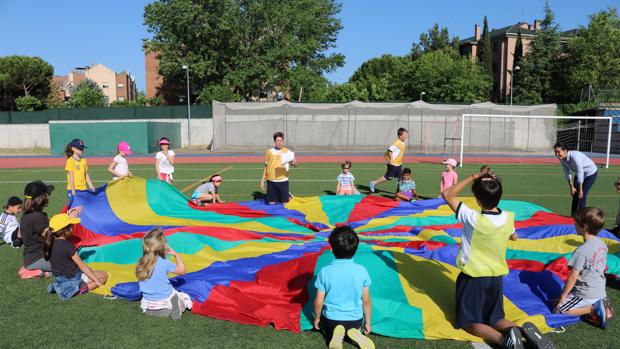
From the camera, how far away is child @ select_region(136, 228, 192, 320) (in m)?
4.61

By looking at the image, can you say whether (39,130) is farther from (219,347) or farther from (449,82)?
(449,82)

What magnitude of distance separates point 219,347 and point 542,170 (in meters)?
18.5

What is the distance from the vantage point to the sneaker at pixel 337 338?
154 inches

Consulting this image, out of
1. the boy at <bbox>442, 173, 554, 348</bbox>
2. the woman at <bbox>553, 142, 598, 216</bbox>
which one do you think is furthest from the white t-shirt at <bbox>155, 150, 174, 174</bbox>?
the woman at <bbox>553, 142, 598, 216</bbox>

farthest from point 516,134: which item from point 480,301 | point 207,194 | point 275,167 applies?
point 480,301

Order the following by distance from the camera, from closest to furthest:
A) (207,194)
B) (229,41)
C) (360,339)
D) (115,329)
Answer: (360,339) < (115,329) < (207,194) < (229,41)

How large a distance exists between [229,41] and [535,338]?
43797 millimetres

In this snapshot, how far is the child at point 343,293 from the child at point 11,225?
5.37 meters

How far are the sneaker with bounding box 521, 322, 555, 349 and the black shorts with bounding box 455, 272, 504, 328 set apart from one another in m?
0.27

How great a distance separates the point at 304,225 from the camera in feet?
25.9

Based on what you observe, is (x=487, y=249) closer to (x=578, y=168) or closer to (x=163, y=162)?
(x=578, y=168)

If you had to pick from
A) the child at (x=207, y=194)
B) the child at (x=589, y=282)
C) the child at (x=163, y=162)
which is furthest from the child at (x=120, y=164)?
the child at (x=589, y=282)

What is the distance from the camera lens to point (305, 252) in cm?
612

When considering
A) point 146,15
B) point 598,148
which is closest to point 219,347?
point 598,148
